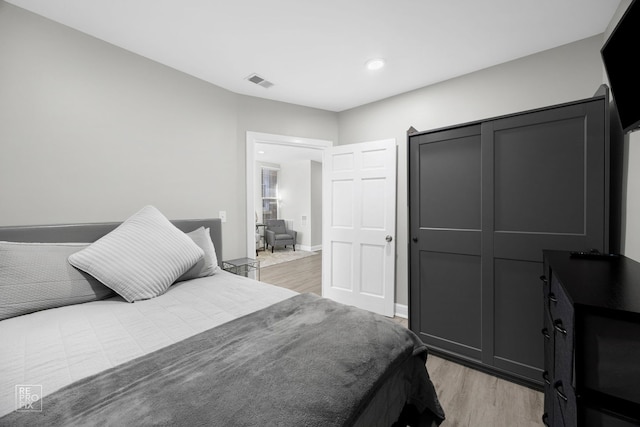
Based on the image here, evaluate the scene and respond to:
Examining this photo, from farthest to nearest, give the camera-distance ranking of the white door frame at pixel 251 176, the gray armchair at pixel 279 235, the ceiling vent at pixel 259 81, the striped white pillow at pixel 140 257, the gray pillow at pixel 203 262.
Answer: the gray armchair at pixel 279 235 → the white door frame at pixel 251 176 → the ceiling vent at pixel 259 81 → the gray pillow at pixel 203 262 → the striped white pillow at pixel 140 257

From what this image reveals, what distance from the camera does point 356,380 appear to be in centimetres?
85

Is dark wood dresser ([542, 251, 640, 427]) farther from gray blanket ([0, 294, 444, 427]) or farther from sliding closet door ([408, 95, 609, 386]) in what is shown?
sliding closet door ([408, 95, 609, 386])

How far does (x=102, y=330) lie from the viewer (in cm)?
114

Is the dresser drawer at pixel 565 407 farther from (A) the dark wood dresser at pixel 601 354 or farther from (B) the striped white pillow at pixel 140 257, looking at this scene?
(B) the striped white pillow at pixel 140 257

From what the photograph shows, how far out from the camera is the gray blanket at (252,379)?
0.66m

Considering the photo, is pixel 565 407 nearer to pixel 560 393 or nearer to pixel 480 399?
pixel 560 393

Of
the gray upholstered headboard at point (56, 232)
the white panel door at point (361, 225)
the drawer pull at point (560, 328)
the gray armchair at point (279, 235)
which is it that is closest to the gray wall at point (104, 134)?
the gray upholstered headboard at point (56, 232)

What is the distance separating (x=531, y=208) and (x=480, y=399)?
1352 millimetres

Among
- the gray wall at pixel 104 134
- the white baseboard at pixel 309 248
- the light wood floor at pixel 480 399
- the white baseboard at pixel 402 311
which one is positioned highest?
the gray wall at pixel 104 134

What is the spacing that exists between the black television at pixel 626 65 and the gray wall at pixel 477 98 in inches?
38.9

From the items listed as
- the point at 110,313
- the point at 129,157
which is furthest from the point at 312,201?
the point at 110,313

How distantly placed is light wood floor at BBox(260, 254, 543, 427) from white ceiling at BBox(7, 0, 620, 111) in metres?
2.59

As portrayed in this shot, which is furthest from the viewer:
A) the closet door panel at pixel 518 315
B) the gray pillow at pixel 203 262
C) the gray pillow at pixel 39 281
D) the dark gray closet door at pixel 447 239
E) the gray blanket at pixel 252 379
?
the dark gray closet door at pixel 447 239

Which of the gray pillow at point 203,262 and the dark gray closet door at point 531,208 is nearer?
the dark gray closet door at point 531,208
